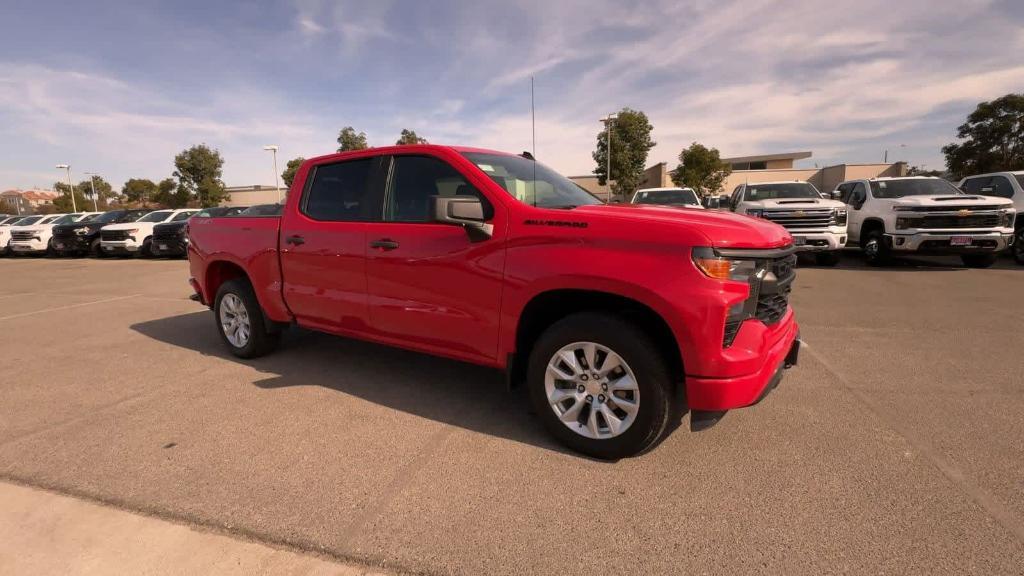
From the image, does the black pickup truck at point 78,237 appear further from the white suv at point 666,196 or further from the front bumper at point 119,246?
the white suv at point 666,196

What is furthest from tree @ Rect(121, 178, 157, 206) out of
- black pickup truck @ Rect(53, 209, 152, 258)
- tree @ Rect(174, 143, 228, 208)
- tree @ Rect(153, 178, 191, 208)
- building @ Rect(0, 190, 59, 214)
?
black pickup truck @ Rect(53, 209, 152, 258)

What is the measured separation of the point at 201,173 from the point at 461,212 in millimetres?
47767

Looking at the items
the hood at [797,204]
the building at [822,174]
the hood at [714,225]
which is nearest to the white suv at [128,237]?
the hood at [797,204]

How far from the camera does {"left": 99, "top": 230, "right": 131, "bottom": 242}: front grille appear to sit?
15.7 meters

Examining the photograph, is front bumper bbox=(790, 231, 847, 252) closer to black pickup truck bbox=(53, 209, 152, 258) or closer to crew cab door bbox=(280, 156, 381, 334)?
crew cab door bbox=(280, 156, 381, 334)

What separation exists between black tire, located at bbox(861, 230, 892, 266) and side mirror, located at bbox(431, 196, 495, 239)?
10.1 metres

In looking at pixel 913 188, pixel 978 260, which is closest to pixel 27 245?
pixel 913 188

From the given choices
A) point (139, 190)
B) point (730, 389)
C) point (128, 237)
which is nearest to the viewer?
point (730, 389)

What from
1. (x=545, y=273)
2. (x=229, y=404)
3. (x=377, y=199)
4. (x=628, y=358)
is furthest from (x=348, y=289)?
(x=628, y=358)

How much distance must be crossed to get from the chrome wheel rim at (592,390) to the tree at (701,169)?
129 feet

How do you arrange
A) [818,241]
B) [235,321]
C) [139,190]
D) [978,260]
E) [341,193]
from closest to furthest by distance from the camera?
[341,193] → [235,321] → [818,241] → [978,260] → [139,190]

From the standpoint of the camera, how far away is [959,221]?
9.25m

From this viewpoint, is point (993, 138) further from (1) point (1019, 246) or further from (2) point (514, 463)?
(2) point (514, 463)

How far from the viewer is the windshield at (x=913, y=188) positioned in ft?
34.2
